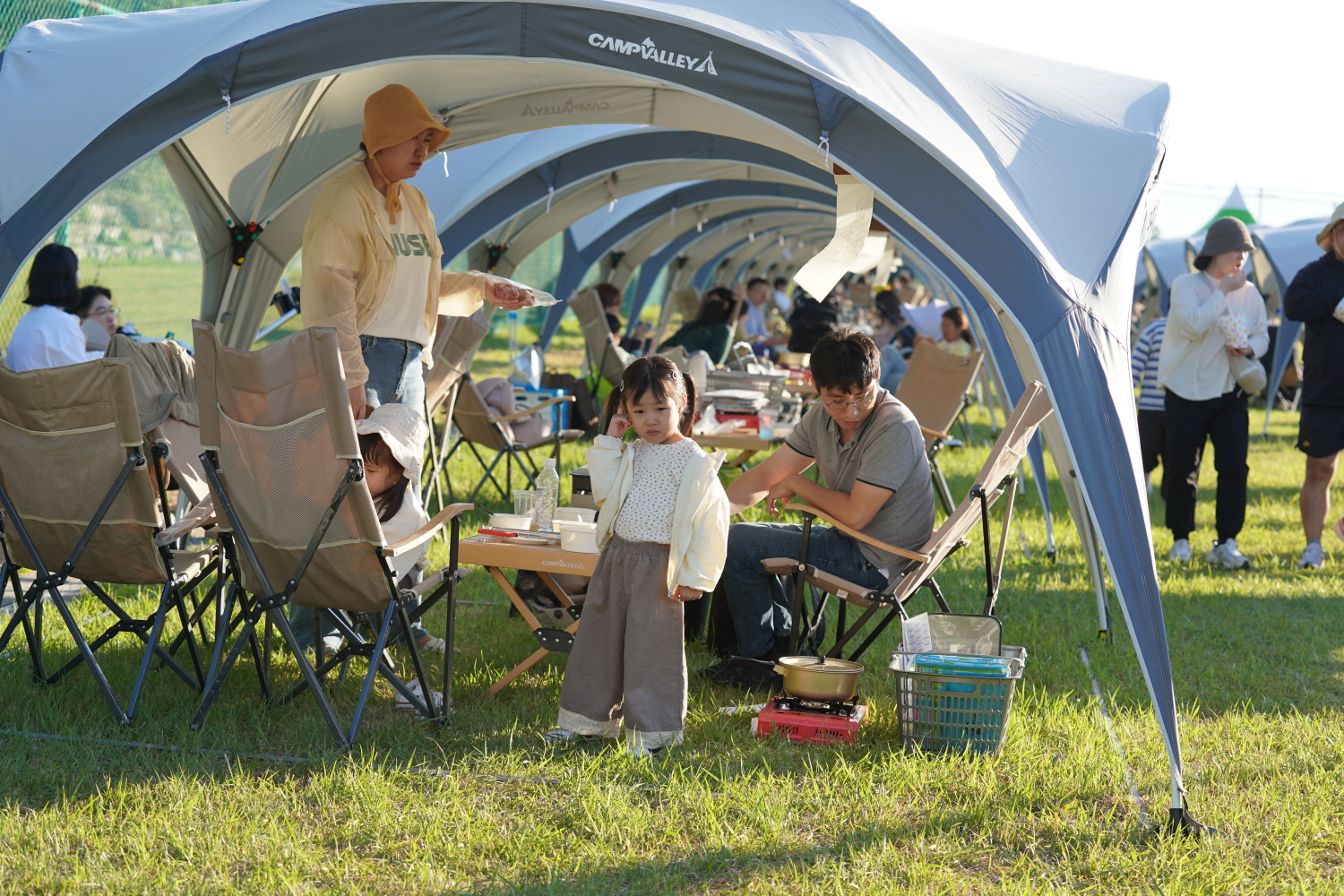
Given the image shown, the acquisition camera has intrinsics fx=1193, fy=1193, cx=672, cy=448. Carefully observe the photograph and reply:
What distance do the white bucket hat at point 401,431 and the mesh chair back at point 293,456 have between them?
27 cm

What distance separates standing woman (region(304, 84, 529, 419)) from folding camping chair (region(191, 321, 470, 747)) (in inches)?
27.9

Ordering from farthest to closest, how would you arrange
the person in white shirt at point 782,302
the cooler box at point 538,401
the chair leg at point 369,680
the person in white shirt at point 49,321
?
the person in white shirt at point 782,302 → the cooler box at point 538,401 → the person in white shirt at point 49,321 → the chair leg at point 369,680

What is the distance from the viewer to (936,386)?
7.62 meters

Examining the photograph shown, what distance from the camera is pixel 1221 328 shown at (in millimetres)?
6215

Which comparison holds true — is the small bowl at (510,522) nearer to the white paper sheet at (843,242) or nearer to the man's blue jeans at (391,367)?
the man's blue jeans at (391,367)

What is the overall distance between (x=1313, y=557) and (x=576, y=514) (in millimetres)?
4425

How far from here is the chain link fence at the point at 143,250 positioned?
12.2 meters

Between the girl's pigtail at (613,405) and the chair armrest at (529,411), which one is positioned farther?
the chair armrest at (529,411)

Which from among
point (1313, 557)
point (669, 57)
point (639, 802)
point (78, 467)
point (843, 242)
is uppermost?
point (669, 57)

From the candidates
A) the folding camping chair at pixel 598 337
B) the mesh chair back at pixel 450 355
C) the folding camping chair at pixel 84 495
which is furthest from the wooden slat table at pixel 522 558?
the folding camping chair at pixel 598 337

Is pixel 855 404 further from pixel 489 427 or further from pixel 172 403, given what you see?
pixel 489 427

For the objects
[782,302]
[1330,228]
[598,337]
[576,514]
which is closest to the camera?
[576,514]

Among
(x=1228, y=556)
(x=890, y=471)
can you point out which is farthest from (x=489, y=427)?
(x=1228, y=556)

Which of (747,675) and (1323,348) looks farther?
(1323,348)
